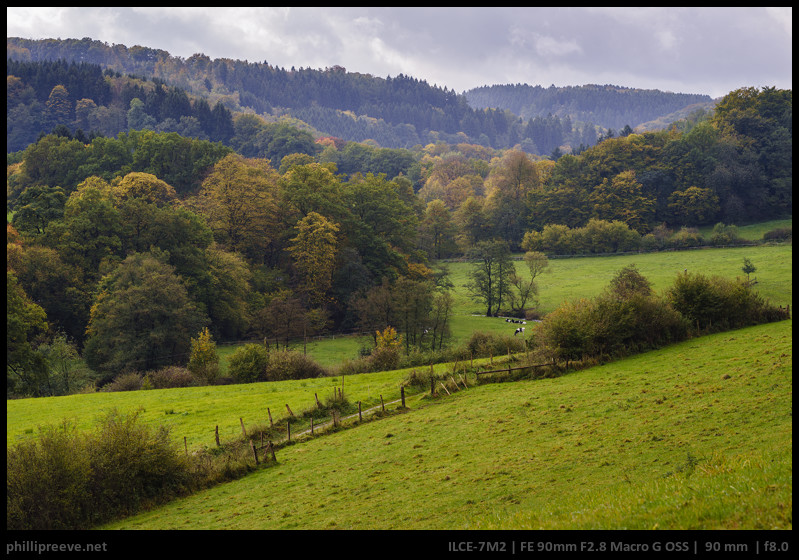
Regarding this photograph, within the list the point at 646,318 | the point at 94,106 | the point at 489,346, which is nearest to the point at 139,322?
the point at 489,346

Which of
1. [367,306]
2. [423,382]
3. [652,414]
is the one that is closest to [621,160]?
[367,306]

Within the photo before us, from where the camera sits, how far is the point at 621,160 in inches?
4788

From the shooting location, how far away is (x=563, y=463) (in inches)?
730

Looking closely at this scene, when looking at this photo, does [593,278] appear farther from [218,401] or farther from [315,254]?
[218,401]

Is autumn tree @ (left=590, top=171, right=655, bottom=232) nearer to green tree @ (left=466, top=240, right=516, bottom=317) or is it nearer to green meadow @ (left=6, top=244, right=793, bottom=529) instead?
green tree @ (left=466, top=240, right=516, bottom=317)

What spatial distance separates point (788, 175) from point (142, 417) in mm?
120524

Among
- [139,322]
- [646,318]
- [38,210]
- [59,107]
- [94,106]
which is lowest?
[139,322]

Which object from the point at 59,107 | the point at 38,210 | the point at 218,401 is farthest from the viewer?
the point at 59,107

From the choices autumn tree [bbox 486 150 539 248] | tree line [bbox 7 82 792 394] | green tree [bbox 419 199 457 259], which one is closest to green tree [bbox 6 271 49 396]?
tree line [bbox 7 82 792 394]

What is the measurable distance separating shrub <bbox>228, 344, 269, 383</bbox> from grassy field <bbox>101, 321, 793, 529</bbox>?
18.6 meters

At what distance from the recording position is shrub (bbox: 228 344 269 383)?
45875 millimetres

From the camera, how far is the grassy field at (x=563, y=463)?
1096cm

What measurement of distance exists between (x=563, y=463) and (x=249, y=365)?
32.3 m
